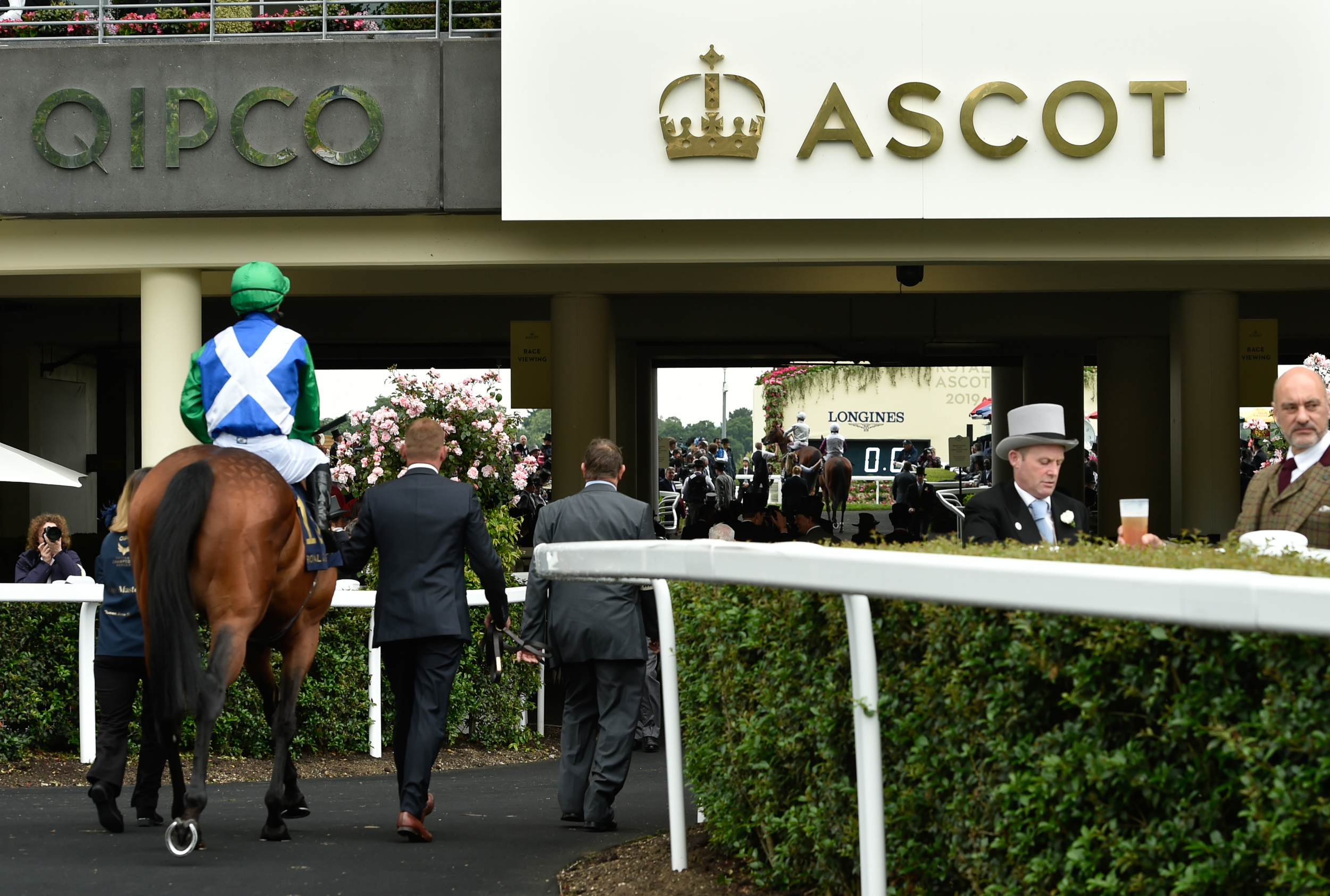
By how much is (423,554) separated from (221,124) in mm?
A: 6983

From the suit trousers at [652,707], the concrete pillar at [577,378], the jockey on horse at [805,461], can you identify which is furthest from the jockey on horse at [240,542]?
the jockey on horse at [805,461]

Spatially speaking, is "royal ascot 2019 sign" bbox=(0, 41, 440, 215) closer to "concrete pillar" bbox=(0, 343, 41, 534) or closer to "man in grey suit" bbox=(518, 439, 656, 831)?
"man in grey suit" bbox=(518, 439, 656, 831)

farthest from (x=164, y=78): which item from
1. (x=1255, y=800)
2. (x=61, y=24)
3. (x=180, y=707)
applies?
(x=1255, y=800)

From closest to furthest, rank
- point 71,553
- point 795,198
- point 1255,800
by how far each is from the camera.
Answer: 1. point 1255,800
2. point 71,553
3. point 795,198

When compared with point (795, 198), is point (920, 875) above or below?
below

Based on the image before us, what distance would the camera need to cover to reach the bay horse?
5.39 meters

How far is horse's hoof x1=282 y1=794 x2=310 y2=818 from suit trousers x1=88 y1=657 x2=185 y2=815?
1.75 feet

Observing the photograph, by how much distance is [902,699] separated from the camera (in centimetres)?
327

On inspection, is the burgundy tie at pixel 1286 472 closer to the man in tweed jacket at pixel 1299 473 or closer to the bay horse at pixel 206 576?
the man in tweed jacket at pixel 1299 473

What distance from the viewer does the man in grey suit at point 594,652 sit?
21.3 feet

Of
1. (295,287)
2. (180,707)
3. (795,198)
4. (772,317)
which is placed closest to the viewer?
(180,707)

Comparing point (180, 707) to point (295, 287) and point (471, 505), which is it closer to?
point (471, 505)

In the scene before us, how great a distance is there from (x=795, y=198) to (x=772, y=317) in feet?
27.5

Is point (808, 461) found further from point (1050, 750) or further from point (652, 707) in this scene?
point (1050, 750)
